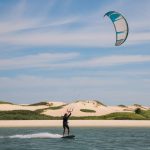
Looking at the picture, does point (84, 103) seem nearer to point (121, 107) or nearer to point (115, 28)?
point (121, 107)

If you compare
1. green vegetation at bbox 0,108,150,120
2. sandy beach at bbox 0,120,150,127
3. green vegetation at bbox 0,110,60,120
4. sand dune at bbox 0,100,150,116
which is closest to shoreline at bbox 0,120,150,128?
sandy beach at bbox 0,120,150,127

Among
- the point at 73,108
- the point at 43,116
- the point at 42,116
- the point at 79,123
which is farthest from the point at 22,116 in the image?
the point at 73,108

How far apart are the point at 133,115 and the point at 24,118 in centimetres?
1587

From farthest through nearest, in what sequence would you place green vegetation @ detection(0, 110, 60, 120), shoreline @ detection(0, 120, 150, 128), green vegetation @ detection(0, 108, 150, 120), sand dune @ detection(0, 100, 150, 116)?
sand dune @ detection(0, 100, 150, 116) < green vegetation @ detection(0, 108, 150, 120) < green vegetation @ detection(0, 110, 60, 120) < shoreline @ detection(0, 120, 150, 128)

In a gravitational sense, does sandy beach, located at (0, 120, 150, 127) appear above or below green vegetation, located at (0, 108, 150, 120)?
below

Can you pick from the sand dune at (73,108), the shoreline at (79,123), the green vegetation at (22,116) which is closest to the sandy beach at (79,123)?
the shoreline at (79,123)

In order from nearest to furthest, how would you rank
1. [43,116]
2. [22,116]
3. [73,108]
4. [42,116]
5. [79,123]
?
[79,123] < [22,116] < [42,116] < [43,116] < [73,108]

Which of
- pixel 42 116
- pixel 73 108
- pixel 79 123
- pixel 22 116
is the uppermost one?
pixel 73 108

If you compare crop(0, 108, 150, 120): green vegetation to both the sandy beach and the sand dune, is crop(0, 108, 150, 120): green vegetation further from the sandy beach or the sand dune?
the sandy beach

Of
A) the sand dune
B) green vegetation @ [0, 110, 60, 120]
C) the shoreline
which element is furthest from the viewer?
the sand dune

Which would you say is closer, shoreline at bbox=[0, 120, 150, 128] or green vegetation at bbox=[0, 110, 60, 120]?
shoreline at bbox=[0, 120, 150, 128]

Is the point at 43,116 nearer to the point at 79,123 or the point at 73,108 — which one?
the point at 79,123

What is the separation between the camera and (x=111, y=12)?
3584 centimetres

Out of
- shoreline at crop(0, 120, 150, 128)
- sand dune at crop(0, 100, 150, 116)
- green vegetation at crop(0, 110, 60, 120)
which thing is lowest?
shoreline at crop(0, 120, 150, 128)
